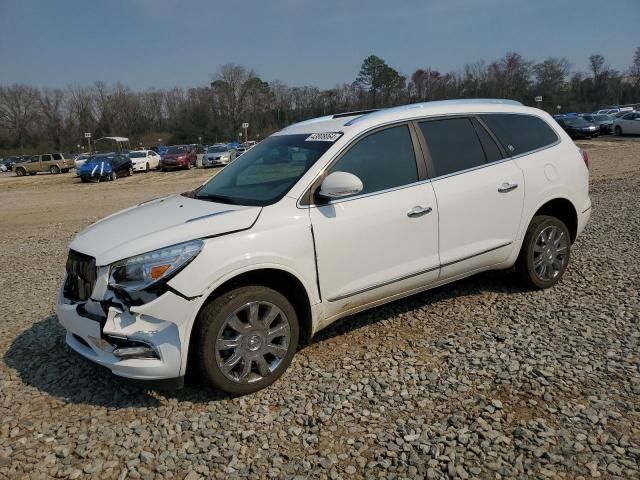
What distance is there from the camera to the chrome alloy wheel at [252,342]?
3.22 metres

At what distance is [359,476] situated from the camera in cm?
257

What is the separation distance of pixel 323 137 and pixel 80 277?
203cm

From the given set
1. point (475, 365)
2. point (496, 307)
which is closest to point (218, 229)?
point (475, 365)

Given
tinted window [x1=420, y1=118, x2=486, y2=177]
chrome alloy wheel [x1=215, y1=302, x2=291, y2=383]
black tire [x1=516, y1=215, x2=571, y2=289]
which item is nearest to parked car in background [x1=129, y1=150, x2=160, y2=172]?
tinted window [x1=420, y1=118, x2=486, y2=177]

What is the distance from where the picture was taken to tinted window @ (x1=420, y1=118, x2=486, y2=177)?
410 cm

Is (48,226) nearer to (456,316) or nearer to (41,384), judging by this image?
(41,384)

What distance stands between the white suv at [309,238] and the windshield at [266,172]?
2 cm

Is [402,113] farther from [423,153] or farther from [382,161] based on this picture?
[382,161]

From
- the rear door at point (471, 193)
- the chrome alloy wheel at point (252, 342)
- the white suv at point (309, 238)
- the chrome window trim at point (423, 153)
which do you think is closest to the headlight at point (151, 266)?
the white suv at point (309, 238)

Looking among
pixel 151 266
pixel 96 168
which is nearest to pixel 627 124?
pixel 96 168

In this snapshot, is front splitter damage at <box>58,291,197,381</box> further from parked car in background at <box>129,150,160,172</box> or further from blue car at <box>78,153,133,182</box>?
parked car in background at <box>129,150,160,172</box>

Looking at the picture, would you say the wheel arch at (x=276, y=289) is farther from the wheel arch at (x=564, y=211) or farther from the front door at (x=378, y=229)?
the wheel arch at (x=564, y=211)

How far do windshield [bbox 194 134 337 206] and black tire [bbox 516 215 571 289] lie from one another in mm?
2194

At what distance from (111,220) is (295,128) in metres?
1.78
